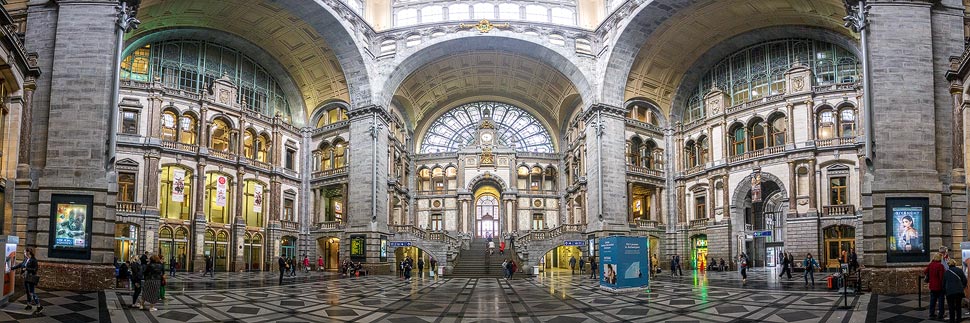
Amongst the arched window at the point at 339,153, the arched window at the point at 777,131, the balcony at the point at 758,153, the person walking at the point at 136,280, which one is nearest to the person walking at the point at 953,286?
the person walking at the point at 136,280

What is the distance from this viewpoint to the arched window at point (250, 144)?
38.6 meters

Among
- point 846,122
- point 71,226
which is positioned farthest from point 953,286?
point 846,122

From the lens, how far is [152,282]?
14.9 m

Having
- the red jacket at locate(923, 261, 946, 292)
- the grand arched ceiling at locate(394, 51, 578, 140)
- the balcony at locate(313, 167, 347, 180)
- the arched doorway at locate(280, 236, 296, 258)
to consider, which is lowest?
A: the arched doorway at locate(280, 236, 296, 258)

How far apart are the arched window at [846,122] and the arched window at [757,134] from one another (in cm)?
425

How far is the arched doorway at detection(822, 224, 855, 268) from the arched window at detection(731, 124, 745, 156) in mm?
6893

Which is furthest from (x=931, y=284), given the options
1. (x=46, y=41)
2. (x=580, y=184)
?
(x=580, y=184)

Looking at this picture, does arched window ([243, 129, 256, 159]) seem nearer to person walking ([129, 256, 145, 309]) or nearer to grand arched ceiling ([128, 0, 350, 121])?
grand arched ceiling ([128, 0, 350, 121])

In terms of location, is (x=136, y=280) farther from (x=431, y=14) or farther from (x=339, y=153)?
(x=431, y=14)

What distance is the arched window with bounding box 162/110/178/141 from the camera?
33812 mm

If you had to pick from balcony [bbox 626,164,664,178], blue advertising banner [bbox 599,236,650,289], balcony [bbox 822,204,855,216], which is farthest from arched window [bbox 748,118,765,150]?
blue advertising banner [bbox 599,236,650,289]

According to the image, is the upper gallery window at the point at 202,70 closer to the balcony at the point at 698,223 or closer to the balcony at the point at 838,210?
the balcony at the point at 698,223

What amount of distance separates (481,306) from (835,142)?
80.5 ft

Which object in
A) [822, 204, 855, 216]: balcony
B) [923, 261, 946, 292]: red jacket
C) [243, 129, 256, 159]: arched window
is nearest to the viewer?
[923, 261, 946, 292]: red jacket
